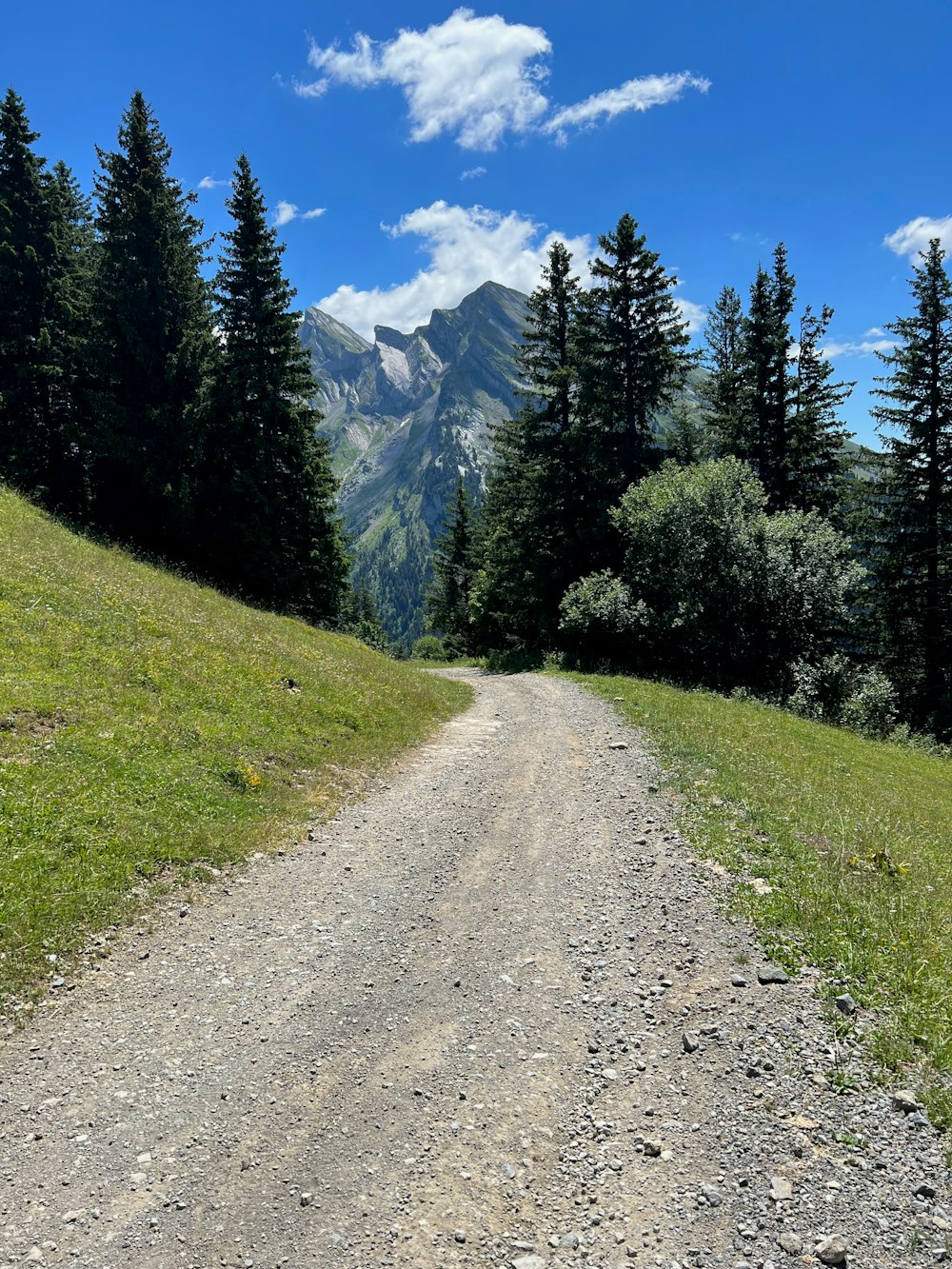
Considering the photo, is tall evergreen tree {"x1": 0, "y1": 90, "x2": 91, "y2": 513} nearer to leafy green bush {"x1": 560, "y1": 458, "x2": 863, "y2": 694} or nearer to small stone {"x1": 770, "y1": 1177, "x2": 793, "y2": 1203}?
leafy green bush {"x1": 560, "y1": 458, "x2": 863, "y2": 694}

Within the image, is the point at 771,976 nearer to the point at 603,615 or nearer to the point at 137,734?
the point at 137,734

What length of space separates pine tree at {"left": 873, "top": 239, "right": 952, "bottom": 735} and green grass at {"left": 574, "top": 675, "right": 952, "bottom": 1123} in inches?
627

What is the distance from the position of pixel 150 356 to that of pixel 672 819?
30811mm

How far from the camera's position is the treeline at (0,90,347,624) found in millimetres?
29250

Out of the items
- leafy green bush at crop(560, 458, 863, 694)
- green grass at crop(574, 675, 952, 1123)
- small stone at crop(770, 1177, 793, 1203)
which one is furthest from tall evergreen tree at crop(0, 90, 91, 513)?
small stone at crop(770, 1177, 793, 1203)

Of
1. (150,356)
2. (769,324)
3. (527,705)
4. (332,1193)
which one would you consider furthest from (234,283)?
(332,1193)

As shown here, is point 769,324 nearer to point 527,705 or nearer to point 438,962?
point 527,705

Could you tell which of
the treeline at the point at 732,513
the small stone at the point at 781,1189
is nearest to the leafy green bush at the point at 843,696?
the treeline at the point at 732,513

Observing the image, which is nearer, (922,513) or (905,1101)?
(905,1101)

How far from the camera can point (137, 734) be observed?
35.4ft

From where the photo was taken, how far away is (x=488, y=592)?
41250 millimetres

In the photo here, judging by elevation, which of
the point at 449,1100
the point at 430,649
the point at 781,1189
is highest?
the point at 430,649

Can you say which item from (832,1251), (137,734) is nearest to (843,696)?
(137,734)

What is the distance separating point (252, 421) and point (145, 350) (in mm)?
5303
